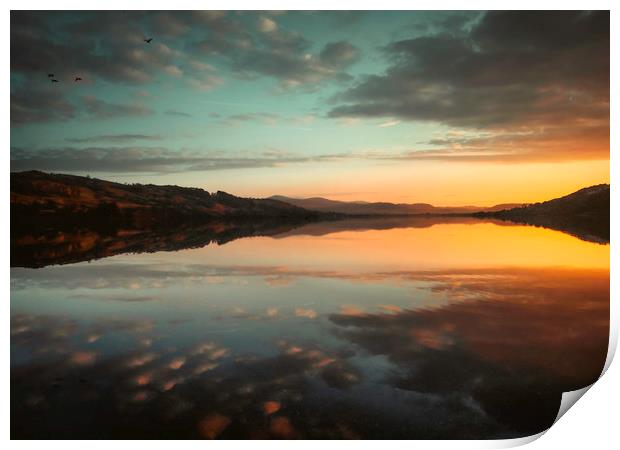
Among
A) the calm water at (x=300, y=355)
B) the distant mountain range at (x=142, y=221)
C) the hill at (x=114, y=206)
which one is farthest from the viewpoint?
the hill at (x=114, y=206)

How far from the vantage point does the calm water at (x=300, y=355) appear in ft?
13.5

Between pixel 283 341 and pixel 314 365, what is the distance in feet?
2.97

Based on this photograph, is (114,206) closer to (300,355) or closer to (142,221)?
(142,221)

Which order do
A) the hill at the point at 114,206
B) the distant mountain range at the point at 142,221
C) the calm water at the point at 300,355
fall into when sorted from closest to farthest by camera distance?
the calm water at the point at 300,355 < the distant mountain range at the point at 142,221 < the hill at the point at 114,206

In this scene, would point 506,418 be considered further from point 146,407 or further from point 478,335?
point 146,407

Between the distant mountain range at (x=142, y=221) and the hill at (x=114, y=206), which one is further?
the hill at (x=114, y=206)

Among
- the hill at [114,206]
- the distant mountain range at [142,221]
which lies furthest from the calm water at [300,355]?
the hill at [114,206]

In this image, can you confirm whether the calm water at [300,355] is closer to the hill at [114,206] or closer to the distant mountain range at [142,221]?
the distant mountain range at [142,221]

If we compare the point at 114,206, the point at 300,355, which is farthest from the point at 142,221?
the point at 300,355

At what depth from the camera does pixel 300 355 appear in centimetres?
541

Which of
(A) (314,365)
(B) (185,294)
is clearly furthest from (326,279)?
(A) (314,365)

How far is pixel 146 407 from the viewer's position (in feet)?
13.7

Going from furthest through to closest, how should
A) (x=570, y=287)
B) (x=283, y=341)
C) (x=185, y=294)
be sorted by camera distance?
(x=570, y=287) < (x=185, y=294) < (x=283, y=341)

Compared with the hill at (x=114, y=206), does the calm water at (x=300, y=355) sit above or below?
below
